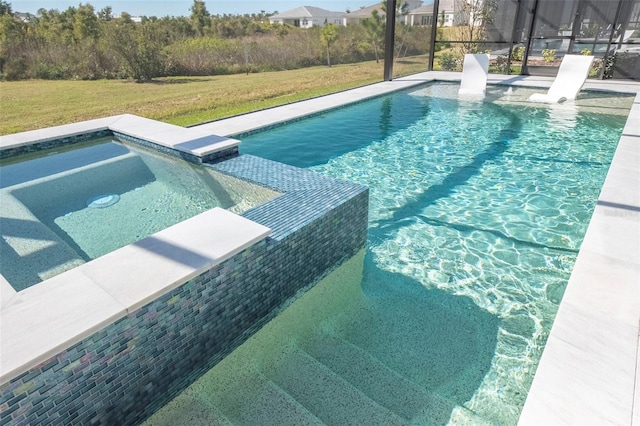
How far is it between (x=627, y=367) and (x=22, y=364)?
2921 mm

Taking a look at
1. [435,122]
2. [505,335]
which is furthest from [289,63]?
[505,335]

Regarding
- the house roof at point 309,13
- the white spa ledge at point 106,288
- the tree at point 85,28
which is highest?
the house roof at point 309,13

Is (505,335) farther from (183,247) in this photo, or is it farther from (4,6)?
(4,6)

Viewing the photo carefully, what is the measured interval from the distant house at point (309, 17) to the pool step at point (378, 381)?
54420 mm

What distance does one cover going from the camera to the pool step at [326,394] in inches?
83.1

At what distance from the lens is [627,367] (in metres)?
2.12

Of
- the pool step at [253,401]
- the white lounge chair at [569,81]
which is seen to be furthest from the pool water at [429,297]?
the white lounge chair at [569,81]

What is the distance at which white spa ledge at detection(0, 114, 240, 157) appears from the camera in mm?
4520

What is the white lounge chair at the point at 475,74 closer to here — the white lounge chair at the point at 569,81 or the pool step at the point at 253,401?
the white lounge chair at the point at 569,81

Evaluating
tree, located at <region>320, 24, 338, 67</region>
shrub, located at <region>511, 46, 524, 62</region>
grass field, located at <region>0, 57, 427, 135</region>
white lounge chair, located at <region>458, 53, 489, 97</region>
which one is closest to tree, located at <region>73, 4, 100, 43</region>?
grass field, located at <region>0, 57, 427, 135</region>

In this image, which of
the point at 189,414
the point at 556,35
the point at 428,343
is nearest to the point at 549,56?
the point at 556,35

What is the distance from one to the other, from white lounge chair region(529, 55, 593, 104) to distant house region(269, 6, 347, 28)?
45.9 m

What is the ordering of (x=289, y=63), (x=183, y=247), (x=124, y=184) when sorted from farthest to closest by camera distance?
(x=289, y=63) → (x=124, y=184) → (x=183, y=247)

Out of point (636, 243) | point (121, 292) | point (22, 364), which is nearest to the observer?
point (22, 364)
